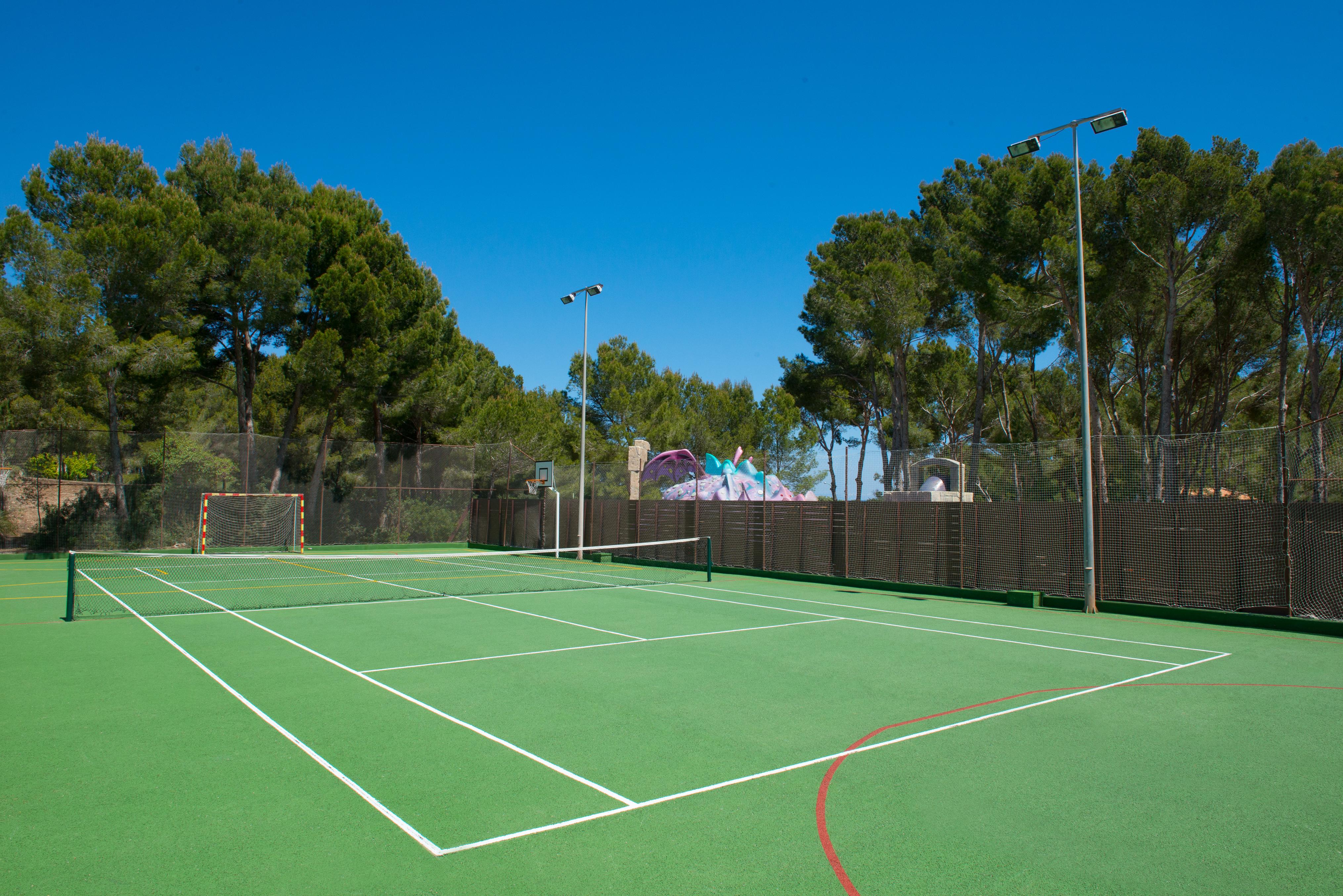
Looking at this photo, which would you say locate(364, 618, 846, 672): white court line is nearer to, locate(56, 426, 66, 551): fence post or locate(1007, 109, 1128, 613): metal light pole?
locate(1007, 109, 1128, 613): metal light pole

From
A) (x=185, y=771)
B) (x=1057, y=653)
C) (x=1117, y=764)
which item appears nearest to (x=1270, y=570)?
(x=1057, y=653)

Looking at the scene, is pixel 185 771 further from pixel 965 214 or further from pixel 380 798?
pixel 965 214

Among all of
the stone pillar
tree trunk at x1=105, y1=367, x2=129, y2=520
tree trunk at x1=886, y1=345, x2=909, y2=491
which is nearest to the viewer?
tree trunk at x1=105, y1=367, x2=129, y2=520

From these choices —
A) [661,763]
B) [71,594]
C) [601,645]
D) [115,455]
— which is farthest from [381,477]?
[661,763]

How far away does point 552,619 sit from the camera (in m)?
12.9

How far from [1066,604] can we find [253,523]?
24.6 meters

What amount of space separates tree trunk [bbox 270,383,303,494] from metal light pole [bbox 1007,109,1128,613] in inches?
965

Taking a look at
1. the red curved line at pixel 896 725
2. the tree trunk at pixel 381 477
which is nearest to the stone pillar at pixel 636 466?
the tree trunk at pixel 381 477

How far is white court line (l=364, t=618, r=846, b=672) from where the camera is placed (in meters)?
9.05

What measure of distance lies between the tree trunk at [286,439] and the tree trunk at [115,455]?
424cm

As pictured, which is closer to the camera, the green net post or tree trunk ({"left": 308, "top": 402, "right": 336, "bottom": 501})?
the green net post

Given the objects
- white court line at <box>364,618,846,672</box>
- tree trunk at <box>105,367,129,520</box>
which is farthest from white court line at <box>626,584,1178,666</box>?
tree trunk at <box>105,367,129,520</box>

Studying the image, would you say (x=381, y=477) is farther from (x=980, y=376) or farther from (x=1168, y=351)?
(x=1168, y=351)

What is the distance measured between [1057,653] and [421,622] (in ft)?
28.7
